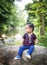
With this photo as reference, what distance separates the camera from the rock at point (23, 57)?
6316 mm

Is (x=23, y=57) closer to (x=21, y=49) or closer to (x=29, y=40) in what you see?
(x=21, y=49)

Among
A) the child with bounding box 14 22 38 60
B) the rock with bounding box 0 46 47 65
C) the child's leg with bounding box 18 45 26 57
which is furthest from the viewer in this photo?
the rock with bounding box 0 46 47 65

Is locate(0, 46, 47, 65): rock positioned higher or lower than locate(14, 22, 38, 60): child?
lower

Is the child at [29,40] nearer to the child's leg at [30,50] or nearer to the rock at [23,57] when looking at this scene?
the child's leg at [30,50]

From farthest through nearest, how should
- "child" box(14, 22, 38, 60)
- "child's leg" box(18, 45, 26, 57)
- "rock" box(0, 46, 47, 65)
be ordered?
"rock" box(0, 46, 47, 65), "child's leg" box(18, 45, 26, 57), "child" box(14, 22, 38, 60)

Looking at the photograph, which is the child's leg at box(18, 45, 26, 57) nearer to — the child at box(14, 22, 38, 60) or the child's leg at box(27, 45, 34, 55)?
the child at box(14, 22, 38, 60)

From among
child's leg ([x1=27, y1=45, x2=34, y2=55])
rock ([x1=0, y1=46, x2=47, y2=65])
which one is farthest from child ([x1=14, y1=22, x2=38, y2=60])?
rock ([x1=0, y1=46, x2=47, y2=65])

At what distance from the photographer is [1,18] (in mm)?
27438

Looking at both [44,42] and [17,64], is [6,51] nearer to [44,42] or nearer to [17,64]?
[17,64]

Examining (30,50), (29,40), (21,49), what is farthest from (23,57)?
(29,40)

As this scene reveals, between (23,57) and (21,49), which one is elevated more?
(21,49)

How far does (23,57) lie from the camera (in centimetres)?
634

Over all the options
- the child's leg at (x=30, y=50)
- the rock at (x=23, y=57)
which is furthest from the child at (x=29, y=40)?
the rock at (x=23, y=57)

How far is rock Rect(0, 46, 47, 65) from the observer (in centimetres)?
632
